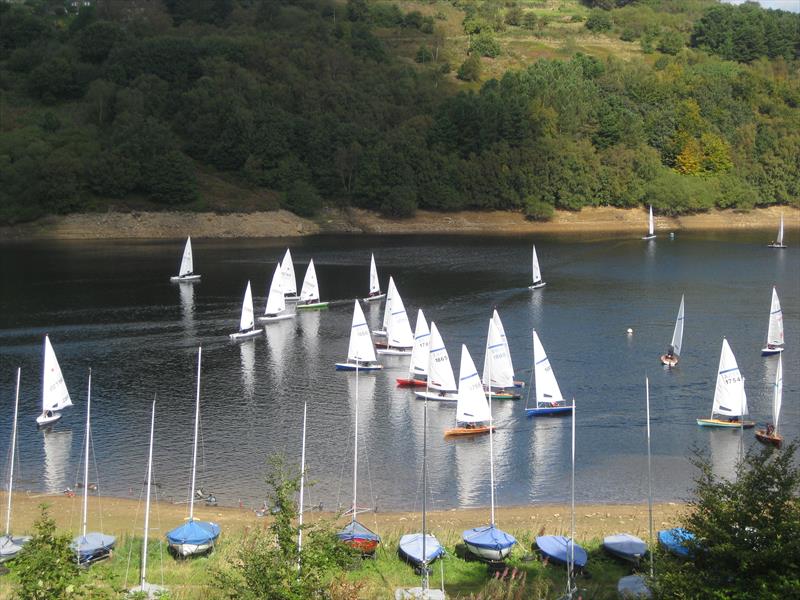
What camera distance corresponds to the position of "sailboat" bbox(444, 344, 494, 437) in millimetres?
59875

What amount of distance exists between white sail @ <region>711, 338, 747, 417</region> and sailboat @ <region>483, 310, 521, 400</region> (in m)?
12.8

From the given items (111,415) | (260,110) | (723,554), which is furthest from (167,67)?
(723,554)

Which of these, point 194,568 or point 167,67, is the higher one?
point 167,67

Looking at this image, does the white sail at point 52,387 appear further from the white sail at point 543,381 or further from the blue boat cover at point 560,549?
the blue boat cover at point 560,549

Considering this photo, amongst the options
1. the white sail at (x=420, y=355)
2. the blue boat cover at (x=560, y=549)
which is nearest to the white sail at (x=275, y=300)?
the white sail at (x=420, y=355)

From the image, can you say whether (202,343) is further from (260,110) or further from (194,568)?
(260,110)

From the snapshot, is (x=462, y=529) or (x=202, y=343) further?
(x=202, y=343)

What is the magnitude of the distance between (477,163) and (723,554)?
144 meters

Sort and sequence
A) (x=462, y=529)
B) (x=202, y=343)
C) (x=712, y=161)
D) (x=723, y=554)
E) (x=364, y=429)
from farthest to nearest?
(x=712, y=161)
(x=202, y=343)
(x=364, y=429)
(x=462, y=529)
(x=723, y=554)

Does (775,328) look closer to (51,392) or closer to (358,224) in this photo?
(51,392)

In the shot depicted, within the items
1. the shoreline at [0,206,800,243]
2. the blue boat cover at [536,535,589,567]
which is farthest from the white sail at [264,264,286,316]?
the shoreline at [0,206,800,243]

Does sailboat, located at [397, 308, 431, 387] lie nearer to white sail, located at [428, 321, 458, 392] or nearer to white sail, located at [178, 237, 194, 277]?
white sail, located at [428, 321, 458, 392]

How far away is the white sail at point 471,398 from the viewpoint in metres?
59.9

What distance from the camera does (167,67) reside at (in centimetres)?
18775
